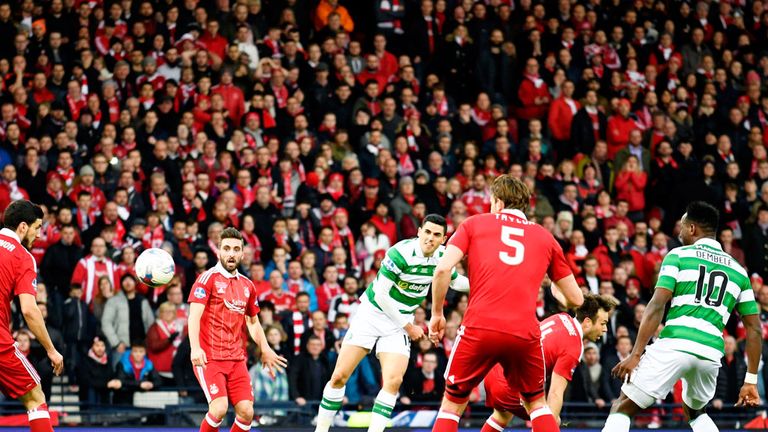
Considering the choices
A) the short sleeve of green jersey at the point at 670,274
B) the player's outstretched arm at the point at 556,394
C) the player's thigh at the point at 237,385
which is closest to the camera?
the short sleeve of green jersey at the point at 670,274

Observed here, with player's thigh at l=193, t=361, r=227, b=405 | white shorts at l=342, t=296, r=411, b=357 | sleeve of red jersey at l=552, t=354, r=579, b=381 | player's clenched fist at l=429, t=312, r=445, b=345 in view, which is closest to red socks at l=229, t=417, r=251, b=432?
player's thigh at l=193, t=361, r=227, b=405

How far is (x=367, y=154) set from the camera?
1922 cm

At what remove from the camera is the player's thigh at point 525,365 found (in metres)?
8.75

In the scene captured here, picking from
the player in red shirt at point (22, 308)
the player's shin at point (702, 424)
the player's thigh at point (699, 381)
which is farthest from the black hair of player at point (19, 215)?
the player's shin at point (702, 424)

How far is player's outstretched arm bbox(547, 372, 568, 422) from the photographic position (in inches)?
404

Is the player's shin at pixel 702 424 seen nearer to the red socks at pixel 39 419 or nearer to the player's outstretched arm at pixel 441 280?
the player's outstretched arm at pixel 441 280

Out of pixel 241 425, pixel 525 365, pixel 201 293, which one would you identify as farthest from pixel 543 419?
pixel 201 293

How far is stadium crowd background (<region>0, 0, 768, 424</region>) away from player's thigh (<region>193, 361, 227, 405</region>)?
4635mm

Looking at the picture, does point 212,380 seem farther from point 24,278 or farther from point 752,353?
point 752,353

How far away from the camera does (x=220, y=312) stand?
35.7 ft

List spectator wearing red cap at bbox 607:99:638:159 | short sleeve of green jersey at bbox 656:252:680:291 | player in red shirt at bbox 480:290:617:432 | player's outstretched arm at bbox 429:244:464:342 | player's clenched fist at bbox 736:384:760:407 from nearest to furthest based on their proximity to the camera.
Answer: player's outstretched arm at bbox 429:244:464:342 → short sleeve of green jersey at bbox 656:252:680:291 → player's clenched fist at bbox 736:384:760:407 → player in red shirt at bbox 480:290:617:432 → spectator wearing red cap at bbox 607:99:638:159

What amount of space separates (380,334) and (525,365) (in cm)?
259

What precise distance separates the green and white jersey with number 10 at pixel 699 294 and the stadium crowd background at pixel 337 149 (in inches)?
248

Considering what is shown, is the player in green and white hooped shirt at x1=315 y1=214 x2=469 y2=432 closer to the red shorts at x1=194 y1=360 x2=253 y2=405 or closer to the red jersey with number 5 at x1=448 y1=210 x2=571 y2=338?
the red shorts at x1=194 y1=360 x2=253 y2=405
